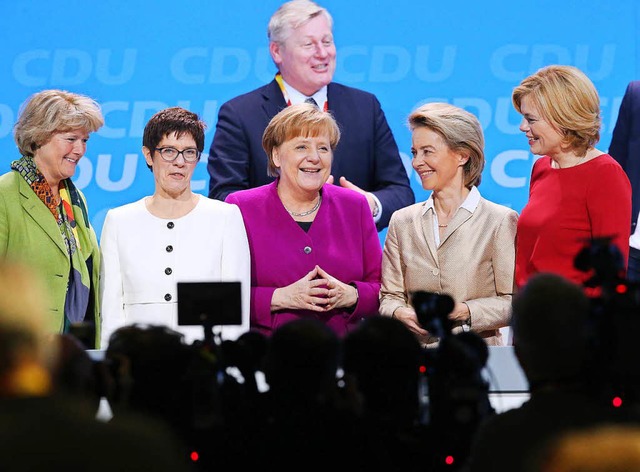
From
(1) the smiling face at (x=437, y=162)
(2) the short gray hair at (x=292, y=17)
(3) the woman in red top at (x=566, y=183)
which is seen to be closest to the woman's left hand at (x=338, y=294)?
(1) the smiling face at (x=437, y=162)

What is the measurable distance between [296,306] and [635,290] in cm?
167

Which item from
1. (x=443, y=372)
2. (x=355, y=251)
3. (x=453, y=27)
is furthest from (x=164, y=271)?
(x=453, y=27)

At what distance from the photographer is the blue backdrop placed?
550 cm

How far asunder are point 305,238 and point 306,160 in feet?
0.90

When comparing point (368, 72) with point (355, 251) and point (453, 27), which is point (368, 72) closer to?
point (453, 27)

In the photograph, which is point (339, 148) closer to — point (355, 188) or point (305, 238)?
point (355, 188)

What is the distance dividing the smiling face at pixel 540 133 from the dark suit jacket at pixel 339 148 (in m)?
0.79

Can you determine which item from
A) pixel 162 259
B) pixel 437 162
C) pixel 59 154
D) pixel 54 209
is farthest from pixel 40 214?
pixel 437 162

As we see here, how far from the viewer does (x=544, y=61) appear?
18.0ft

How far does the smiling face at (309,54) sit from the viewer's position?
4.50 meters

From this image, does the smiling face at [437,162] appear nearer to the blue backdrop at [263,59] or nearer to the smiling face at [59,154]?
the smiling face at [59,154]

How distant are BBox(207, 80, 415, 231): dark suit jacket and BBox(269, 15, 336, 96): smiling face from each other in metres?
0.10

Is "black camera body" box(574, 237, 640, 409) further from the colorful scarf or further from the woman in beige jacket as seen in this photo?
the colorful scarf

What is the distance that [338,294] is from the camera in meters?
3.58
